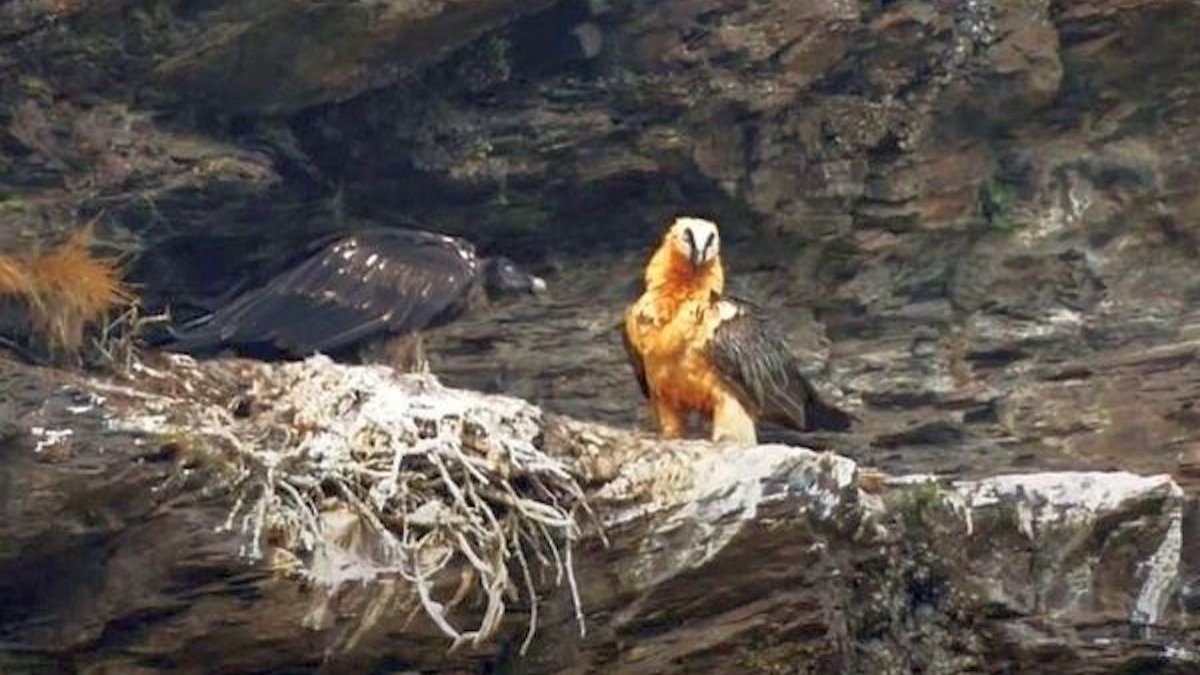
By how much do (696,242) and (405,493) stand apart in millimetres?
1525

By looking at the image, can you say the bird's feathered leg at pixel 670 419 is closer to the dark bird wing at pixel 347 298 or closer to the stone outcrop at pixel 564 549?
the stone outcrop at pixel 564 549

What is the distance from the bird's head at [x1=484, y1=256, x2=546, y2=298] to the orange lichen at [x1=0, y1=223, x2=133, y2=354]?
4.55 feet

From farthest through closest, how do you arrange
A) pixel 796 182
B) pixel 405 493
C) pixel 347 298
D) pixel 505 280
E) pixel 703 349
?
pixel 796 182 → pixel 505 280 → pixel 347 298 → pixel 703 349 → pixel 405 493

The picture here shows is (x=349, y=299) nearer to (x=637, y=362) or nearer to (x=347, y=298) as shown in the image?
(x=347, y=298)

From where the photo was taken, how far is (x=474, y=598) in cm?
901

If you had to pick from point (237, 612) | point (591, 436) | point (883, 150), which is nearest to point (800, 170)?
point (883, 150)

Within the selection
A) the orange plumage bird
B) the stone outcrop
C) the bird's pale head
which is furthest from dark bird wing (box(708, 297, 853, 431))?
the stone outcrop

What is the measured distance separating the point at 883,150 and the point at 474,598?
294 cm

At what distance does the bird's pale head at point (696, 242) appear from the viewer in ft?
33.3

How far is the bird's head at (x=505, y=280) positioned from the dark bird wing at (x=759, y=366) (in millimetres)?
871

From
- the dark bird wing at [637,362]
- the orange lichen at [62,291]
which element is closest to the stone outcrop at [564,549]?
the orange lichen at [62,291]

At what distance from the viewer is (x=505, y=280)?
10883 mm

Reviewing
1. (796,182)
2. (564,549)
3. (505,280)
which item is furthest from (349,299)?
(564,549)

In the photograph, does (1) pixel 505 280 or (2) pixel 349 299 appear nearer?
(2) pixel 349 299
